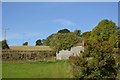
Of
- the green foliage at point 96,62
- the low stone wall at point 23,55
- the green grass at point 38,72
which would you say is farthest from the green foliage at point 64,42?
the green foliage at point 96,62

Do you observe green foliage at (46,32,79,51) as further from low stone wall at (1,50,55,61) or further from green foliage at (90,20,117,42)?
green foliage at (90,20,117,42)

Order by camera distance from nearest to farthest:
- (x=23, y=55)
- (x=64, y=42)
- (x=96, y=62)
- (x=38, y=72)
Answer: (x=96, y=62) → (x=38, y=72) → (x=23, y=55) → (x=64, y=42)

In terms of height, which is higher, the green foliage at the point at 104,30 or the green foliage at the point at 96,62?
the green foliage at the point at 104,30

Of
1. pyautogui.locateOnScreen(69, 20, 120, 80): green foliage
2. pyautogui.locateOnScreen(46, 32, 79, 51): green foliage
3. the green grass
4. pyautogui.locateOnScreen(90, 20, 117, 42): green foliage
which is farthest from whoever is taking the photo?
pyautogui.locateOnScreen(46, 32, 79, 51): green foliage

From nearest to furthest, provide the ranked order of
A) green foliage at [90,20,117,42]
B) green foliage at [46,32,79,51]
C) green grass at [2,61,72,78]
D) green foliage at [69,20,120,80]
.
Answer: green foliage at [69,20,120,80] < green grass at [2,61,72,78] < green foliage at [90,20,117,42] < green foliage at [46,32,79,51]

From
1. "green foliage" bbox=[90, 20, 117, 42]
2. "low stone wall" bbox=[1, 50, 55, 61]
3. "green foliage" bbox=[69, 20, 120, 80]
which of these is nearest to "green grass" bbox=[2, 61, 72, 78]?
"green foliage" bbox=[69, 20, 120, 80]

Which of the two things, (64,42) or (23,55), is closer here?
(23,55)

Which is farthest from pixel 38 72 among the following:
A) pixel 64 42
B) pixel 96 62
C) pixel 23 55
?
pixel 64 42

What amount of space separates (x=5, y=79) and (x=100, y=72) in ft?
23.3

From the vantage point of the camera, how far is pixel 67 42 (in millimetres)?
52375

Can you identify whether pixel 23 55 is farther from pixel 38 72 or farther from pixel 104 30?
pixel 38 72

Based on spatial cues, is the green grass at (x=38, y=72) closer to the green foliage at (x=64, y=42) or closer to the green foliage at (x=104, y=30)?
the green foliage at (x=104, y=30)

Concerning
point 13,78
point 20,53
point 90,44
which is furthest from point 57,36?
point 90,44

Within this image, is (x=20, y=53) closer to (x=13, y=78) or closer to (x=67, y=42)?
(x=67, y=42)
